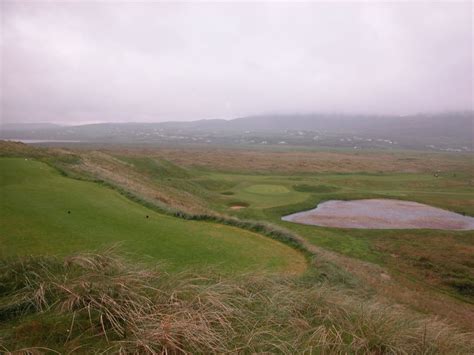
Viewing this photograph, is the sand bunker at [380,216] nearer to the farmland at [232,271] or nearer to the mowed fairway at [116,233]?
the farmland at [232,271]

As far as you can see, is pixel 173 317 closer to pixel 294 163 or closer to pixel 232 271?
pixel 232 271

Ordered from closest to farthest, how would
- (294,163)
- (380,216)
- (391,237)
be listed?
1. (391,237)
2. (380,216)
3. (294,163)

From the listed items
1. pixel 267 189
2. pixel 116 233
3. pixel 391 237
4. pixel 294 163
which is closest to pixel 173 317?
pixel 116 233

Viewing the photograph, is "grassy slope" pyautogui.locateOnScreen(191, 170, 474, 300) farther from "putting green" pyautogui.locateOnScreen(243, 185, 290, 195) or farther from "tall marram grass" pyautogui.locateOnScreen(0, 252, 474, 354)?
"tall marram grass" pyautogui.locateOnScreen(0, 252, 474, 354)

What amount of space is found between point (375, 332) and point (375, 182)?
5243cm

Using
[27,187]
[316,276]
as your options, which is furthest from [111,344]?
[27,187]

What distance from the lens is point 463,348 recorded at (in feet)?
20.7

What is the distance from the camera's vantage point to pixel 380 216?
106ft

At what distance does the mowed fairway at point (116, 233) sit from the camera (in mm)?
9828

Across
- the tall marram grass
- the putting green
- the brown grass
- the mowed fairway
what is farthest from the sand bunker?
the brown grass

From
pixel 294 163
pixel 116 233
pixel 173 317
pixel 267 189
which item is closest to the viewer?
pixel 173 317

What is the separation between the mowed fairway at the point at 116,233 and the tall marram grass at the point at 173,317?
2.07m

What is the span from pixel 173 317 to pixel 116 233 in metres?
6.92

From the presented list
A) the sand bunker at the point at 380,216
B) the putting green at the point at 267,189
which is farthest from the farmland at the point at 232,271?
the putting green at the point at 267,189
